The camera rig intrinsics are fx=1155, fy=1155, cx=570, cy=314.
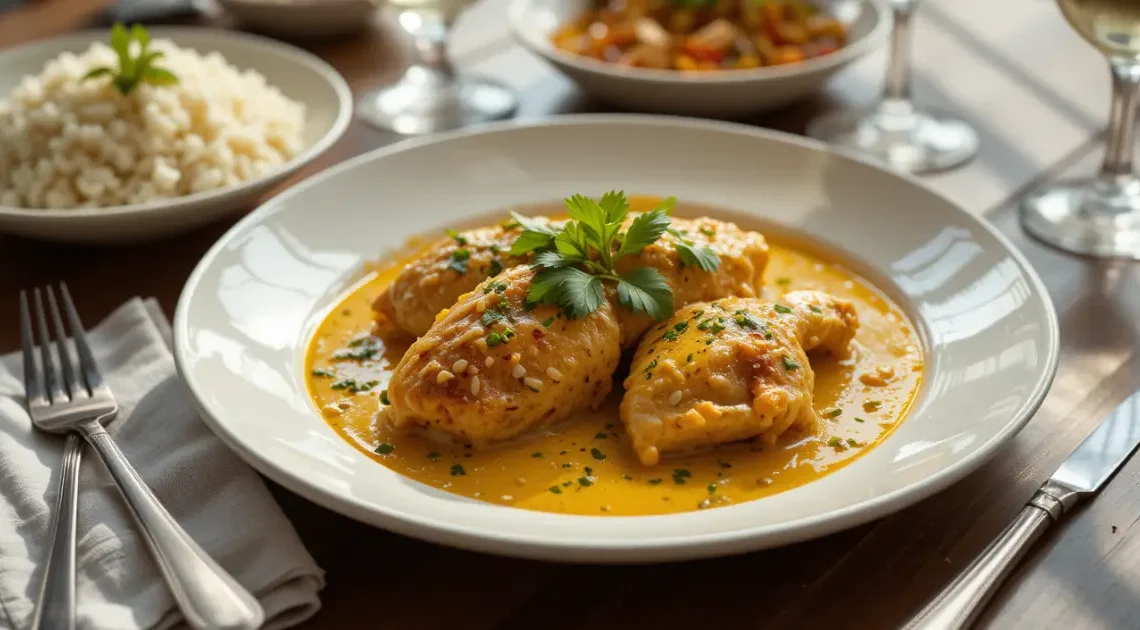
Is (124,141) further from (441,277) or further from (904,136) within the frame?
(904,136)

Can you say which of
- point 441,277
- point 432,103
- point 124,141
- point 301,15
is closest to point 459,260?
point 441,277

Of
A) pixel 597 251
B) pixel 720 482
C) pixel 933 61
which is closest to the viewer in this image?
pixel 720 482

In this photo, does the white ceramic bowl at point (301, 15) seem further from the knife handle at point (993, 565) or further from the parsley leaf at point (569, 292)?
the knife handle at point (993, 565)

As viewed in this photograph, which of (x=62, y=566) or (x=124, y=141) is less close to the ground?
(x=124, y=141)

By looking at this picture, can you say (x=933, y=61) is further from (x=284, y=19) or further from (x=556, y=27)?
(x=284, y=19)

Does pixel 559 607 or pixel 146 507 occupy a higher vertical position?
pixel 146 507

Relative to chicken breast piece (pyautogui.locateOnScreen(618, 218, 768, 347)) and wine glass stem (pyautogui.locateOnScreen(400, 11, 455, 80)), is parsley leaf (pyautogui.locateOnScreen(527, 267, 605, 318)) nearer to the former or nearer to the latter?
chicken breast piece (pyautogui.locateOnScreen(618, 218, 768, 347))

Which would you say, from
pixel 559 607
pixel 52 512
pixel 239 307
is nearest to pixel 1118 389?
pixel 559 607
